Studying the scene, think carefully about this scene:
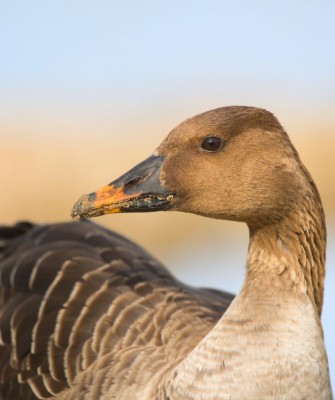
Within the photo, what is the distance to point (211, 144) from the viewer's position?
397cm

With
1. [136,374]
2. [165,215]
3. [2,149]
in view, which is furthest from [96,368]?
[2,149]

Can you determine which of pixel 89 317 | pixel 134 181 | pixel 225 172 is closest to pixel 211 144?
pixel 225 172

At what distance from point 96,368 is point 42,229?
1.33 metres

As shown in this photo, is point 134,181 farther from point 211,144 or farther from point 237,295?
point 237,295

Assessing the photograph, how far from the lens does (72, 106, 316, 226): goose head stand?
12.9 feet

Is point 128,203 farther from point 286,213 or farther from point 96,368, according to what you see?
point 96,368

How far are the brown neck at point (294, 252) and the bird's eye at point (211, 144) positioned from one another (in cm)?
41

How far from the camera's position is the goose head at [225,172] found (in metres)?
3.92

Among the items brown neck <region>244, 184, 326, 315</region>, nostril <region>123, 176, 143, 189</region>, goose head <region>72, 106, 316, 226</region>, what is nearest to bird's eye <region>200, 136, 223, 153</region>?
goose head <region>72, 106, 316, 226</region>

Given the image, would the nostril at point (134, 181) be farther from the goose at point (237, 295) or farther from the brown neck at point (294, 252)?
the brown neck at point (294, 252)

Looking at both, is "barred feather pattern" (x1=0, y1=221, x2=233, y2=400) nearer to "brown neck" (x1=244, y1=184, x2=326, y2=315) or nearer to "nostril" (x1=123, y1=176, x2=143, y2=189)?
"brown neck" (x1=244, y1=184, x2=326, y2=315)

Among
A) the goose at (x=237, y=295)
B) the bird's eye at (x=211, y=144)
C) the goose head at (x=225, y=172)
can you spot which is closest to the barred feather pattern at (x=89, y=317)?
the goose at (x=237, y=295)

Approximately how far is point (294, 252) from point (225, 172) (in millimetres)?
464

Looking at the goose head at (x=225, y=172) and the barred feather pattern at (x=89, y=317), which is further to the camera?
the barred feather pattern at (x=89, y=317)
